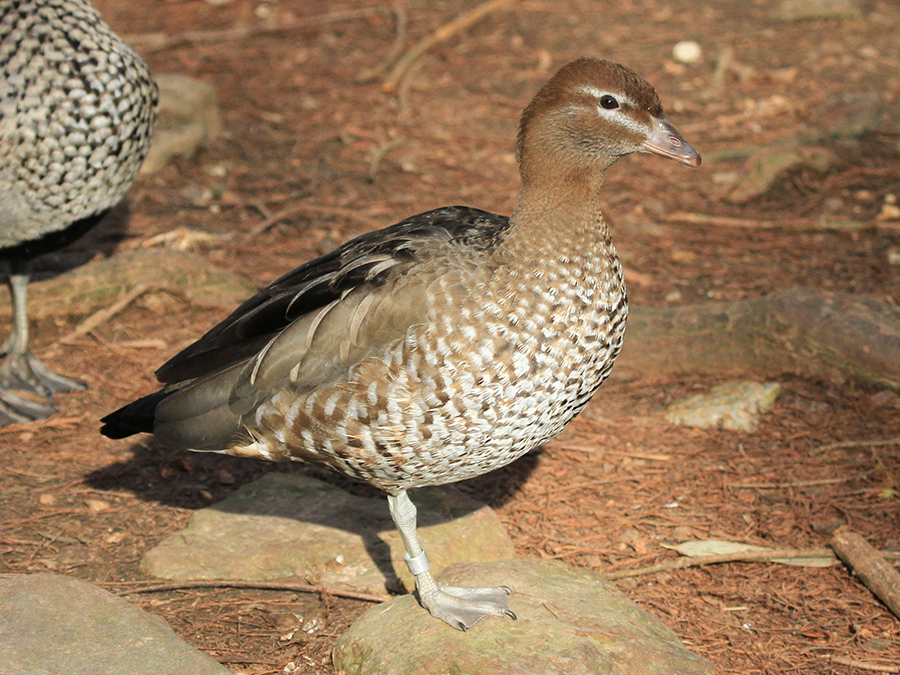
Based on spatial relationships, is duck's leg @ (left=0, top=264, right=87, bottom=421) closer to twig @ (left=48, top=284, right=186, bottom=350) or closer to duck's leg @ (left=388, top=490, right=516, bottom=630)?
twig @ (left=48, top=284, right=186, bottom=350)

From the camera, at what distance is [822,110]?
8133mm

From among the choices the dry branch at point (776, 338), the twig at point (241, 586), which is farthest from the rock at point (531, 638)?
the dry branch at point (776, 338)

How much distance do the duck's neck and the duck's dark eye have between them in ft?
0.80

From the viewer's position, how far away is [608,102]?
3529 millimetres

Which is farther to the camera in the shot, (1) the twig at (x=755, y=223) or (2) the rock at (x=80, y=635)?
(1) the twig at (x=755, y=223)

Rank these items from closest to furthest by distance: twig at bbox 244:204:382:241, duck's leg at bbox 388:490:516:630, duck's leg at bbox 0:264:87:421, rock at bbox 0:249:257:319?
duck's leg at bbox 388:490:516:630, duck's leg at bbox 0:264:87:421, rock at bbox 0:249:257:319, twig at bbox 244:204:382:241

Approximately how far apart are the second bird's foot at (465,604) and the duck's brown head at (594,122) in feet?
5.21

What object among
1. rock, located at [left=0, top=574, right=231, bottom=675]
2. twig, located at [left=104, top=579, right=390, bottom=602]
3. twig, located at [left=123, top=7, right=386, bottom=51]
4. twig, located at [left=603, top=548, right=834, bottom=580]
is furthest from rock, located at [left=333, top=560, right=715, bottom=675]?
twig, located at [left=123, top=7, right=386, bottom=51]

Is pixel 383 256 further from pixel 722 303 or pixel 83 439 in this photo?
pixel 722 303

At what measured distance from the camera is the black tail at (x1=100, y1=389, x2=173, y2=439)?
3879 mm

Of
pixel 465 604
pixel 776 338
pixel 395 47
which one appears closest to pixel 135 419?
pixel 465 604

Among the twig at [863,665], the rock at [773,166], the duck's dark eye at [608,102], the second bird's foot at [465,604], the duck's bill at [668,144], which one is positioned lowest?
the twig at [863,665]

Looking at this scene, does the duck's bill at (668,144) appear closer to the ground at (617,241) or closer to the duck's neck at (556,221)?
the duck's neck at (556,221)

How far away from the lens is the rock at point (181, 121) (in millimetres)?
7336
